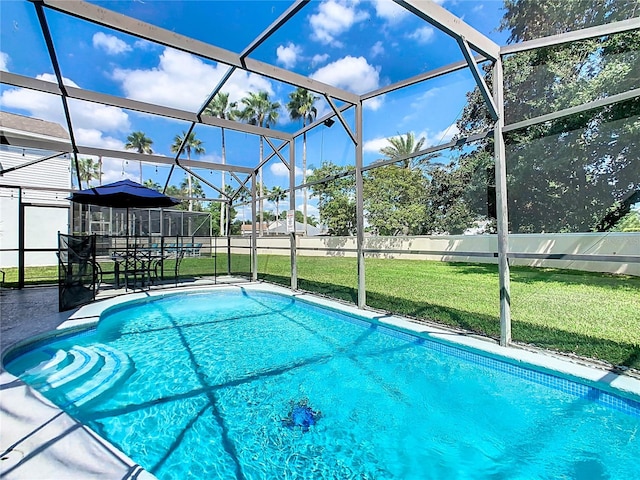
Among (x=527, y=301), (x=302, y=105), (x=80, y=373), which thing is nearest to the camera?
Answer: (x=80, y=373)

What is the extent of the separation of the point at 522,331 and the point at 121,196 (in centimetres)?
727

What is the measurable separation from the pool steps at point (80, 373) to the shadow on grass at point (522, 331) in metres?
3.70

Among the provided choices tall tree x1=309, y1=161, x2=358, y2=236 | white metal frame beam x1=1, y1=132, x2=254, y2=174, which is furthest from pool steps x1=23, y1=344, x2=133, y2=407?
tall tree x1=309, y1=161, x2=358, y2=236

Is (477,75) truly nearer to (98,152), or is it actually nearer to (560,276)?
(98,152)

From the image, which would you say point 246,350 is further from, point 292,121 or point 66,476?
point 292,121

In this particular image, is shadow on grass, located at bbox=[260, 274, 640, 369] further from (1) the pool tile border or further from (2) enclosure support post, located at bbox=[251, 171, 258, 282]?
(2) enclosure support post, located at bbox=[251, 171, 258, 282]

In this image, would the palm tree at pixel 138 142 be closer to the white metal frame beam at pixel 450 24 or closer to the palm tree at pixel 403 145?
the palm tree at pixel 403 145

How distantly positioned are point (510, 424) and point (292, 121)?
77.6 feet

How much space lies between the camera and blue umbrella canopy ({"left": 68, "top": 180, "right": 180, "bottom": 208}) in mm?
6336

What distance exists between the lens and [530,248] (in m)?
9.56

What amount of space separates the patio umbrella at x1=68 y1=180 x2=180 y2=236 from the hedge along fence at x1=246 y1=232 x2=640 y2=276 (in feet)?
8.79

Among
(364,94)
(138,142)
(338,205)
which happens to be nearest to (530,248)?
(364,94)

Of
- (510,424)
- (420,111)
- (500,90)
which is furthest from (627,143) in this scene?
(510,424)

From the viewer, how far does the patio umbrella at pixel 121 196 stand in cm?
634
